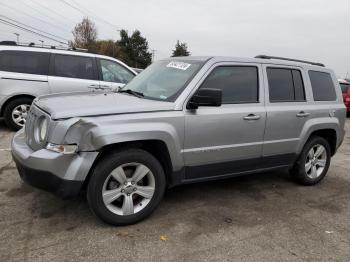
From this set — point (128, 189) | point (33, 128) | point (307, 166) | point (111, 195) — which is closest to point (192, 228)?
point (128, 189)

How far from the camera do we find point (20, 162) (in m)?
3.38

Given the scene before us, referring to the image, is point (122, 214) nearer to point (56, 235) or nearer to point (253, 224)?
point (56, 235)

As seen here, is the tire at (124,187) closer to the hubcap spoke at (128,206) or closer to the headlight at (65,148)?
the hubcap spoke at (128,206)

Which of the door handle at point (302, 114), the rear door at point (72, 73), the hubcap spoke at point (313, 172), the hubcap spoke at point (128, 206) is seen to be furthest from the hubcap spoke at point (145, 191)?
the rear door at point (72, 73)

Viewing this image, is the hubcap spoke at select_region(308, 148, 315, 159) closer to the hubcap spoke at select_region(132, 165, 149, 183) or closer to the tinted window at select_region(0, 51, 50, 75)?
the hubcap spoke at select_region(132, 165, 149, 183)

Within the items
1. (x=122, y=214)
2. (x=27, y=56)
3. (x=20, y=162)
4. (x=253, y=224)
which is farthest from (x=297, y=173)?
(x=27, y=56)

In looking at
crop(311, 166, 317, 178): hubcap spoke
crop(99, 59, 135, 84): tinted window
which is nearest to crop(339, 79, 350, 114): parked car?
crop(99, 59, 135, 84): tinted window

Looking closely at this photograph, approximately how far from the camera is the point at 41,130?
3422 mm

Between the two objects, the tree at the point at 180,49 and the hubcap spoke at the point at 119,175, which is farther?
the tree at the point at 180,49

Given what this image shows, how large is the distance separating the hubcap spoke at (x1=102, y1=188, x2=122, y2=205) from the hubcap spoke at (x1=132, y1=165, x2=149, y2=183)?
0.19 metres

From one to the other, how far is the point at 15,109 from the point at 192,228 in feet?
18.2

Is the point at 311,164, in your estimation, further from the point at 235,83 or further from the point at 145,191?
the point at 145,191

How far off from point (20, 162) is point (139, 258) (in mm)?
1473

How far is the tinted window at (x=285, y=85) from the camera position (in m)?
4.46
